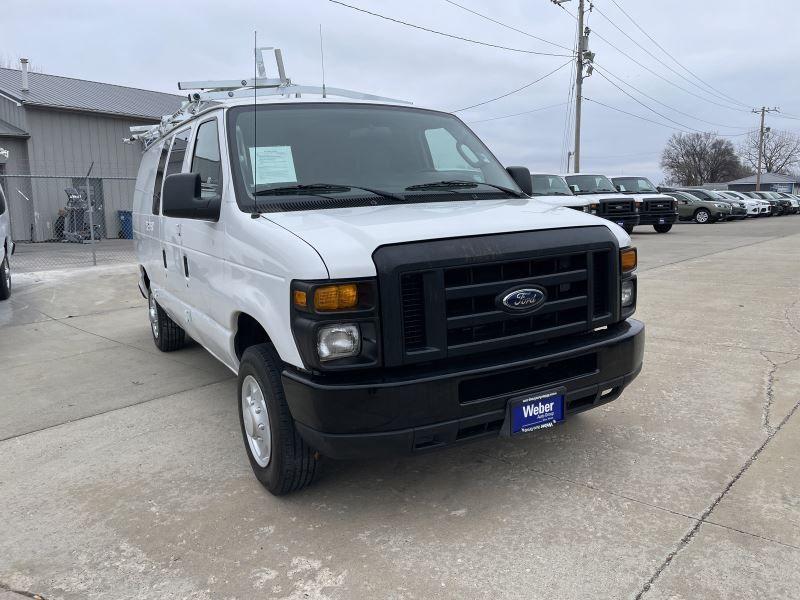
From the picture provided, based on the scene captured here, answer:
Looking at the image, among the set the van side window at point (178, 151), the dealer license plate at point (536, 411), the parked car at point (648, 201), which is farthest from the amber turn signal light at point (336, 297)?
the parked car at point (648, 201)

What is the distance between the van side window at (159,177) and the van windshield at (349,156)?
176 centimetres

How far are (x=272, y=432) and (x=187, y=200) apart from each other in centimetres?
137

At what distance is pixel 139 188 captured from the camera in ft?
A: 21.3

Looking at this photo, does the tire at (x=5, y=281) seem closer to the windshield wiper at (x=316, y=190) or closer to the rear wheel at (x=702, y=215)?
the windshield wiper at (x=316, y=190)

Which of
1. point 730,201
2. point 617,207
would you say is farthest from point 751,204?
point 617,207

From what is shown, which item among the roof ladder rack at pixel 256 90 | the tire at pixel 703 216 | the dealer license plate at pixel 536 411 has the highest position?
the roof ladder rack at pixel 256 90

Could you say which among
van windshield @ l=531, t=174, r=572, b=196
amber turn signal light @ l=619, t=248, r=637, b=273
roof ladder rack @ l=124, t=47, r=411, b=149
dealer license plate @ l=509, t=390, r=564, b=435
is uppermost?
roof ladder rack @ l=124, t=47, r=411, b=149

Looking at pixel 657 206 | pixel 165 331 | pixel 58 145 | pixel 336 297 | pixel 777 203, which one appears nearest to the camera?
pixel 336 297

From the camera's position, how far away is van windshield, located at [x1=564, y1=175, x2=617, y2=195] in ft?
60.7

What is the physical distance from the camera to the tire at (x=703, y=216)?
28.7 metres

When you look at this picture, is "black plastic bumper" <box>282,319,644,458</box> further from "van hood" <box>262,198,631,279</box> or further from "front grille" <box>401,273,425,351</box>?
"van hood" <box>262,198,631,279</box>

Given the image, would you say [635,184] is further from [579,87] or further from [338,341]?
[338,341]

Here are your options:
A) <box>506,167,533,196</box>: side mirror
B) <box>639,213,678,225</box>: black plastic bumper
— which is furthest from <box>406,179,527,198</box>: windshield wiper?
<box>639,213,678,225</box>: black plastic bumper

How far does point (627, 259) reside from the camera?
3518 mm
